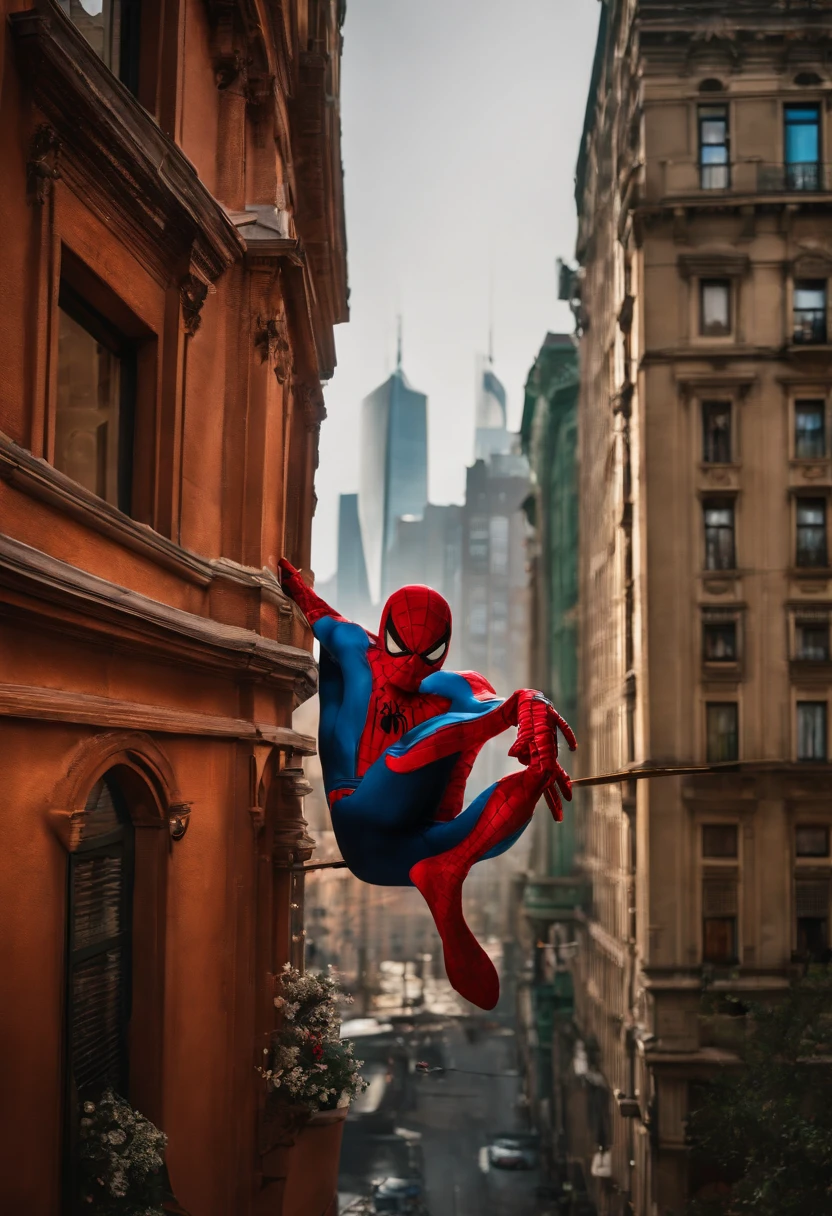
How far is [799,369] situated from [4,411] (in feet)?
74.6

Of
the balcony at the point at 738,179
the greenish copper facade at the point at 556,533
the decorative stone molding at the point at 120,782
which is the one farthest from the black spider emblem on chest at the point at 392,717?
the greenish copper facade at the point at 556,533

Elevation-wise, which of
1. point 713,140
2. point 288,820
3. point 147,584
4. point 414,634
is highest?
point 713,140

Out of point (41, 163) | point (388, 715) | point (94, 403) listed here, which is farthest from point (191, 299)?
point (388, 715)

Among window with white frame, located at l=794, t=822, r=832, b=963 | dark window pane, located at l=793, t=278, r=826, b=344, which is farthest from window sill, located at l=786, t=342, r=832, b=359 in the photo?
window with white frame, located at l=794, t=822, r=832, b=963

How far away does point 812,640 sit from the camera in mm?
26734

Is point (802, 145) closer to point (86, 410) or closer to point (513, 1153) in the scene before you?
point (86, 410)

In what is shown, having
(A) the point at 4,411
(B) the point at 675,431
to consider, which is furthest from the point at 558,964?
(A) the point at 4,411

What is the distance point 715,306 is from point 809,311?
1.91 metres

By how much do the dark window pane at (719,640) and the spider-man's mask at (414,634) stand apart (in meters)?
20.2

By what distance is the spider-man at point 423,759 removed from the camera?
249 inches

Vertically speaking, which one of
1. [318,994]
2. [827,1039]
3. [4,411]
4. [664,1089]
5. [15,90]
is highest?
[15,90]

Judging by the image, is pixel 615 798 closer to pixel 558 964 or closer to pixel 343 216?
pixel 558 964

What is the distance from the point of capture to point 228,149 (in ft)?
39.3

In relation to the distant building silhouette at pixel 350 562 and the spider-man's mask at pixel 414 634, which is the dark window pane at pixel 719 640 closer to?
the spider-man's mask at pixel 414 634
